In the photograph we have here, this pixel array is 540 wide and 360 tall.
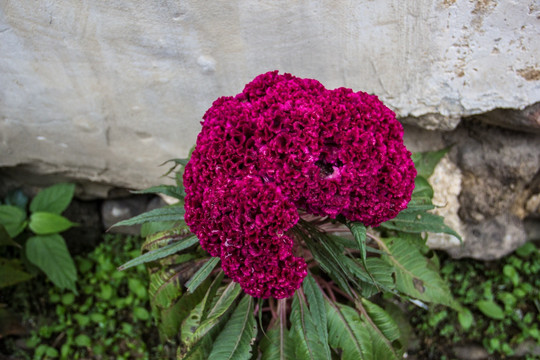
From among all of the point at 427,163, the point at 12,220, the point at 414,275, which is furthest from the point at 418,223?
the point at 12,220

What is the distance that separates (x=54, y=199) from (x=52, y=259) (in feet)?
1.12

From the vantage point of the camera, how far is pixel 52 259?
2.48 metres

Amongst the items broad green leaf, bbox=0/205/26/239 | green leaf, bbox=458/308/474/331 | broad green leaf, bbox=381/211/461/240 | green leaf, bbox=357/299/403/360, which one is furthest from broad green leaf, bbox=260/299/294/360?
broad green leaf, bbox=0/205/26/239

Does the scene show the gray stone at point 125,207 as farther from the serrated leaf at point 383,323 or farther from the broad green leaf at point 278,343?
the serrated leaf at point 383,323

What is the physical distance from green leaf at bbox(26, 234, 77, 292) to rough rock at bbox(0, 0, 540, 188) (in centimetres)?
68

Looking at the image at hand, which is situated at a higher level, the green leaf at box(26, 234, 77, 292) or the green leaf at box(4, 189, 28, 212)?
the green leaf at box(4, 189, 28, 212)

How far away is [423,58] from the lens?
185 centimetres

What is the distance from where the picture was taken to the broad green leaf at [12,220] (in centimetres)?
247

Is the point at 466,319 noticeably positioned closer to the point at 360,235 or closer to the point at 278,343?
the point at 278,343

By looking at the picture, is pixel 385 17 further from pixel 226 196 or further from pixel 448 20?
pixel 226 196

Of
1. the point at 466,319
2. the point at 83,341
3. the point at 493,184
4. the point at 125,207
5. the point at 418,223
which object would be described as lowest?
the point at 83,341

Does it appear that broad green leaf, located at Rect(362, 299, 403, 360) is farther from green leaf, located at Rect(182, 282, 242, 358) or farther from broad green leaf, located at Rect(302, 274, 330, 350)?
green leaf, located at Rect(182, 282, 242, 358)

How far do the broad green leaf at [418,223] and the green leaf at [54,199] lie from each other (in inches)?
70.8

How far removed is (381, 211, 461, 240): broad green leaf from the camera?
5.57 feet
